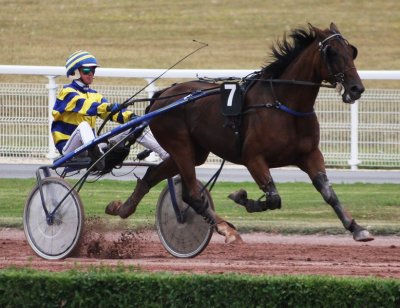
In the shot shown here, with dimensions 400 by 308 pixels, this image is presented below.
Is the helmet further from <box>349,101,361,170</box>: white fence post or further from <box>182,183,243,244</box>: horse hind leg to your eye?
<box>349,101,361,170</box>: white fence post

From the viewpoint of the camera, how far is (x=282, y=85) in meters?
9.84

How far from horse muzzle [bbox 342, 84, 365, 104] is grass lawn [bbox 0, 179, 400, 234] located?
3.37 m

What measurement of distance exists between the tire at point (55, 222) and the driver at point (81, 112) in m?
0.36

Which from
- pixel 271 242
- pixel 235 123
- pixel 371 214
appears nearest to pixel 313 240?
pixel 271 242

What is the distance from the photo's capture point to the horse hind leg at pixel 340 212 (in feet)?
30.7

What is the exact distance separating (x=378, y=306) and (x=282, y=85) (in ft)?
9.67

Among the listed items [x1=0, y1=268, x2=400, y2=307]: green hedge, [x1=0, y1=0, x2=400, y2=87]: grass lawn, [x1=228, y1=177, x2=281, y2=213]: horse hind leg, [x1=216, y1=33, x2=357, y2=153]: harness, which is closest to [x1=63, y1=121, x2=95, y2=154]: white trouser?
[x1=216, y1=33, x2=357, y2=153]: harness

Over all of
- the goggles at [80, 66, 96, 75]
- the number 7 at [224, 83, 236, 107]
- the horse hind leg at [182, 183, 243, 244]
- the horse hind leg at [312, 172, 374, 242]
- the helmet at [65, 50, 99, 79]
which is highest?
the helmet at [65, 50, 99, 79]

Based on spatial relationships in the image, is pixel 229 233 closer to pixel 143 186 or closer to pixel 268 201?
pixel 268 201

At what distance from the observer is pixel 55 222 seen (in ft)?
34.3

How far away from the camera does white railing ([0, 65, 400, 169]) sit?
18.5m

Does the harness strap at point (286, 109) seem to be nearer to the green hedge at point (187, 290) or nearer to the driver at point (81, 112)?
the driver at point (81, 112)

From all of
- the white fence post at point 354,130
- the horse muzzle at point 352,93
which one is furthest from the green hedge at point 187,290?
the white fence post at point 354,130

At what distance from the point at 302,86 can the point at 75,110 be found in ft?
6.48
